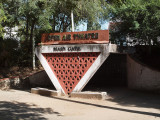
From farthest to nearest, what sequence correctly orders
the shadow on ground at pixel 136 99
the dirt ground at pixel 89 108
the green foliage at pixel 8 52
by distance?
1. the green foliage at pixel 8 52
2. the shadow on ground at pixel 136 99
3. the dirt ground at pixel 89 108

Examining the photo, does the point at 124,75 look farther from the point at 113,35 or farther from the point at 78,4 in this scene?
the point at 78,4

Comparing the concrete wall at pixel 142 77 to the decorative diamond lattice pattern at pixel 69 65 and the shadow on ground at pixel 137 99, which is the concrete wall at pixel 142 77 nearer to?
the shadow on ground at pixel 137 99

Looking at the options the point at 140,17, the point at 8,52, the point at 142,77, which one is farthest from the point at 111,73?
the point at 8,52

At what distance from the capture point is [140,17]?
1340 centimetres

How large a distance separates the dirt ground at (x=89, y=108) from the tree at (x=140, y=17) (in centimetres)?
374

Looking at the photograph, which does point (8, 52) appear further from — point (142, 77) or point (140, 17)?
point (142, 77)

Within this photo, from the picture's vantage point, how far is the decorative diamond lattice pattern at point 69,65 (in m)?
10.5

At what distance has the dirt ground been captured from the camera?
6840 mm

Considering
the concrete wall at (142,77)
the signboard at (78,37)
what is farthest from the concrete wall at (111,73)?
the signboard at (78,37)

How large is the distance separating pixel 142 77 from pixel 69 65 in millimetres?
4080

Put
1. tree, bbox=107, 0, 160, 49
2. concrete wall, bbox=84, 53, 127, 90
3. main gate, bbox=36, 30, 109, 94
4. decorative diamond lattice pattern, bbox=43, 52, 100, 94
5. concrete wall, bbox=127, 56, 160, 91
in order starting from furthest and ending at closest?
concrete wall, bbox=84, 53, 127, 90, tree, bbox=107, 0, 160, 49, concrete wall, bbox=127, 56, 160, 91, decorative diamond lattice pattern, bbox=43, 52, 100, 94, main gate, bbox=36, 30, 109, 94

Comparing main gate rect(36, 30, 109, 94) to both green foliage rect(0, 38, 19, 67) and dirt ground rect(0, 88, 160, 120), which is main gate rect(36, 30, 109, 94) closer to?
dirt ground rect(0, 88, 160, 120)

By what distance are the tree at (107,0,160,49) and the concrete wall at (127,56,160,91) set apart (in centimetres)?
181

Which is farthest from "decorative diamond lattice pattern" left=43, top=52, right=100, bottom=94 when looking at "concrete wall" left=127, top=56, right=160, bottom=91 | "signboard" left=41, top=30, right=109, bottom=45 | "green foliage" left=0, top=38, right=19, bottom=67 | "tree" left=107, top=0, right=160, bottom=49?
"green foliage" left=0, top=38, right=19, bottom=67
